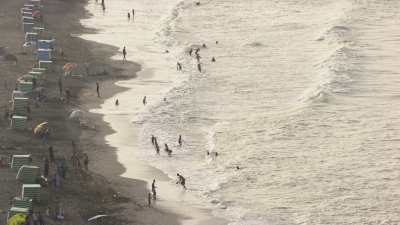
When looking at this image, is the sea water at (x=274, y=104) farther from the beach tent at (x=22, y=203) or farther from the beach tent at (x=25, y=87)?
the beach tent at (x=22, y=203)

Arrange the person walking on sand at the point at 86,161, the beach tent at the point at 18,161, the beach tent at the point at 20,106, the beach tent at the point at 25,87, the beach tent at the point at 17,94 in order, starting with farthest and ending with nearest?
the beach tent at the point at 25,87, the beach tent at the point at 17,94, the beach tent at the point at 20,106, the person walking on sand at the point at 86,161, the beach tent at the point at 18,161

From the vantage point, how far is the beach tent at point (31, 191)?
32.1 m

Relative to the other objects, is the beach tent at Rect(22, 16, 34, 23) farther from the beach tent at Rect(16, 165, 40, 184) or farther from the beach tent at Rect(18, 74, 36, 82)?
the beach tent at Rect(16, 165, 40, 184)

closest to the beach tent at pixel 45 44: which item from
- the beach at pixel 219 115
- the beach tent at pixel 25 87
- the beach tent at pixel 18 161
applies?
the beach at pixel 219 115

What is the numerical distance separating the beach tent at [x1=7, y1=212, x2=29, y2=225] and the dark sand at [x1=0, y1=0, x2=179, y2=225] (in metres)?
0.55

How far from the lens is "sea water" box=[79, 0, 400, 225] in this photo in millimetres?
36125

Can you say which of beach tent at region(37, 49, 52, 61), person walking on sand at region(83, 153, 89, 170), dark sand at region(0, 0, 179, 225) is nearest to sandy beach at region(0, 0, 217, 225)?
dark sand at region(0, 0, 179, 225)

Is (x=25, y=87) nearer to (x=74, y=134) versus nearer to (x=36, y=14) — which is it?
(x=74, y=134)

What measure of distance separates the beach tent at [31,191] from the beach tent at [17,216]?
138 centimetres

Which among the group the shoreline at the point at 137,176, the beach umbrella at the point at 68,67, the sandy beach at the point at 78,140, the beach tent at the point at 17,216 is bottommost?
the shoreline at the point at 137,176

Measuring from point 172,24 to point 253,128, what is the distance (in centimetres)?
2748

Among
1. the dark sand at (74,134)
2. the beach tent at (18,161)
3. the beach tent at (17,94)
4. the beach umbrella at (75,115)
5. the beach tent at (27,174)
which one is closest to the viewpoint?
the dark sand at (74,134)

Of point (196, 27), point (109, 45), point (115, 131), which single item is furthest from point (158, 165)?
point (196, 27)

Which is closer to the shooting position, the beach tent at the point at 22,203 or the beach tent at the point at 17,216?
→ the beach tent at the point at 17,216
